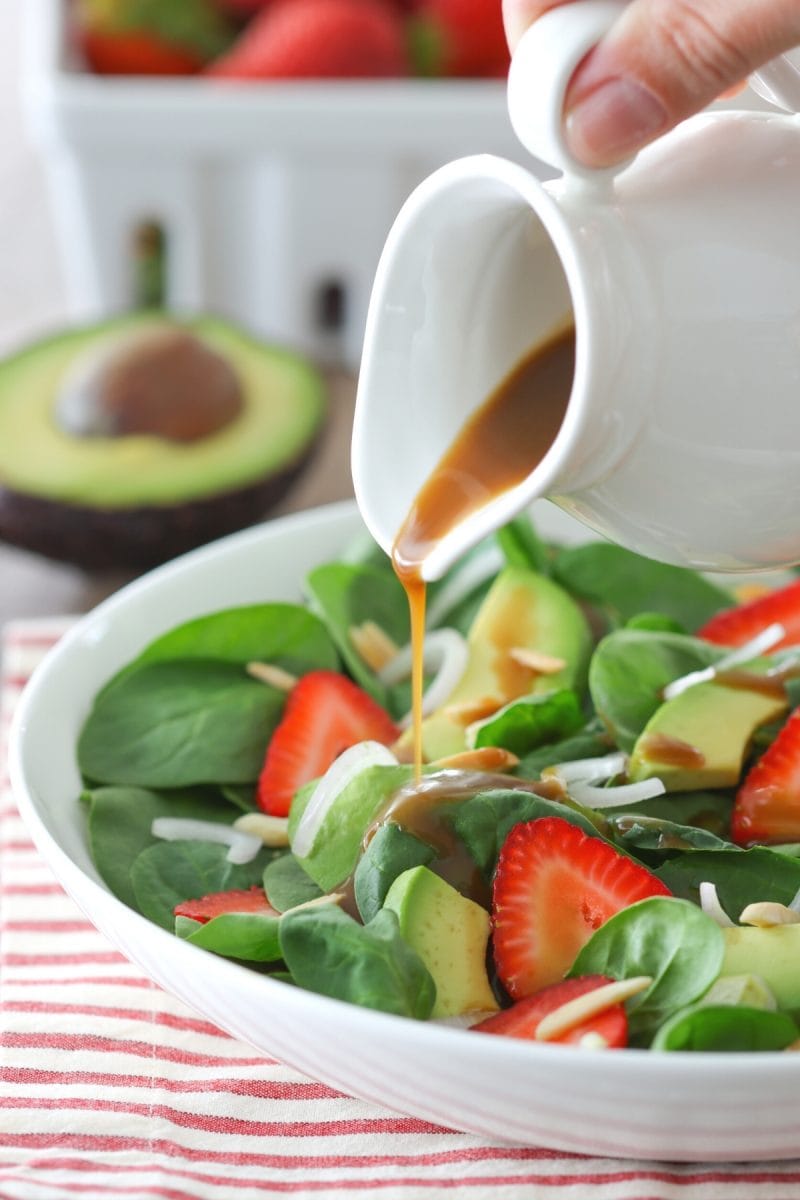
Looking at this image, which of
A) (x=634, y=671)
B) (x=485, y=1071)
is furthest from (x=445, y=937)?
(x=634, y=671)

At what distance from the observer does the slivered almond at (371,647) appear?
1.75 m

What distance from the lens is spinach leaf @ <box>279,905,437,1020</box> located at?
3.85ft

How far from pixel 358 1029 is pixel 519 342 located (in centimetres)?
50

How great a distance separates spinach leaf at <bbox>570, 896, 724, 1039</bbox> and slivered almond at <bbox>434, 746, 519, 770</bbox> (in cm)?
25

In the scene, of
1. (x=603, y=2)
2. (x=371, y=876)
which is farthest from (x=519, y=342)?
(x=371, y=876)

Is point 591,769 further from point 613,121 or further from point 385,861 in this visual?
point 613,121

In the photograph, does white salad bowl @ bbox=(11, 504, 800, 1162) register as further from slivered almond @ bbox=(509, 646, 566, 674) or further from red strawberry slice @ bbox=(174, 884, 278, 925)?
slivered almond @ bbox=(509, 646, 566, 674)

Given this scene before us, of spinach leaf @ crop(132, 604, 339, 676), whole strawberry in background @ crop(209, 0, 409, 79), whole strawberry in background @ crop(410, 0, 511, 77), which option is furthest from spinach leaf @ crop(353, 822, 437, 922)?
whole strawberry in background @ crop(410, 0, 511, 77)

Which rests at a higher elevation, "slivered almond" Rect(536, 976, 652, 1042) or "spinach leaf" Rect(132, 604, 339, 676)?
"slivered almond" Rect(536, 976, 652, 1042)

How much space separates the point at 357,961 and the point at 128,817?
387 millimetres

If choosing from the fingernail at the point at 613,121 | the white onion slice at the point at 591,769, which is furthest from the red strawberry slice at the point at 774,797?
the fingernail at the point at 613,121

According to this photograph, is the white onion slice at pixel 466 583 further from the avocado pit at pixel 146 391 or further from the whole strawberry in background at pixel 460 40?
the whole strawberry in background at pixel 460 40

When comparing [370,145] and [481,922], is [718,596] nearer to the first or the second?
[481,922]

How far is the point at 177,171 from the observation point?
2.79 m
